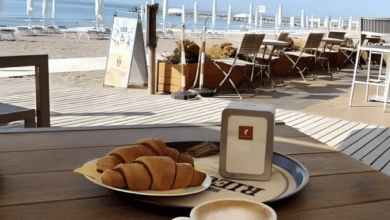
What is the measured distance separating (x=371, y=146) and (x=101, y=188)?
298cm

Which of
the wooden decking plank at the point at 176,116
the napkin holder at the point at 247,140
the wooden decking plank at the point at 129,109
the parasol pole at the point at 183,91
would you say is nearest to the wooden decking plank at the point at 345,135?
the wooden decking plank at the point at 176,116

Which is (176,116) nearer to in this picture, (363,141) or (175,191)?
(363,141)

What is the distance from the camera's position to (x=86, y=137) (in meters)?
1.32

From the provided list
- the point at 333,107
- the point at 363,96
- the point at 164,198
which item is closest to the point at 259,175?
the point at 164,198

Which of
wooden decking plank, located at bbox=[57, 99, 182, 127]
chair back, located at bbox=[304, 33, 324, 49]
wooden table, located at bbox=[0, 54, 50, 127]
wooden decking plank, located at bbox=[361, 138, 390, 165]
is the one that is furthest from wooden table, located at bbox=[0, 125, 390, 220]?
chair back, located at bbox=[304, 33, 324, 49]

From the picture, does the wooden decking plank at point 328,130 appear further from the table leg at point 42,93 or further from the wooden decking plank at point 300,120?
the table leg at point 42,93

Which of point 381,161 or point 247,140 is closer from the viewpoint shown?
point 247,140

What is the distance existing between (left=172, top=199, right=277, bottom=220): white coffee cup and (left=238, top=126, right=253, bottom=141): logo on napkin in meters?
0.29

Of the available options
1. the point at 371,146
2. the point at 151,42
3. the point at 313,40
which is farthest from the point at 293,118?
the point at 313,40

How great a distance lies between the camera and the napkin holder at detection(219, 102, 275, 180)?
0.89 metres

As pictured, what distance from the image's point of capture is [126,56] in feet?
20.5

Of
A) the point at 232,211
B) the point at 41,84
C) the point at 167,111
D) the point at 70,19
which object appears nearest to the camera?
the point at 232,211

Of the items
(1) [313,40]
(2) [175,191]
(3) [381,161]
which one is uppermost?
(1) [313,40]

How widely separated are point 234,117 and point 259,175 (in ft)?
0.44
